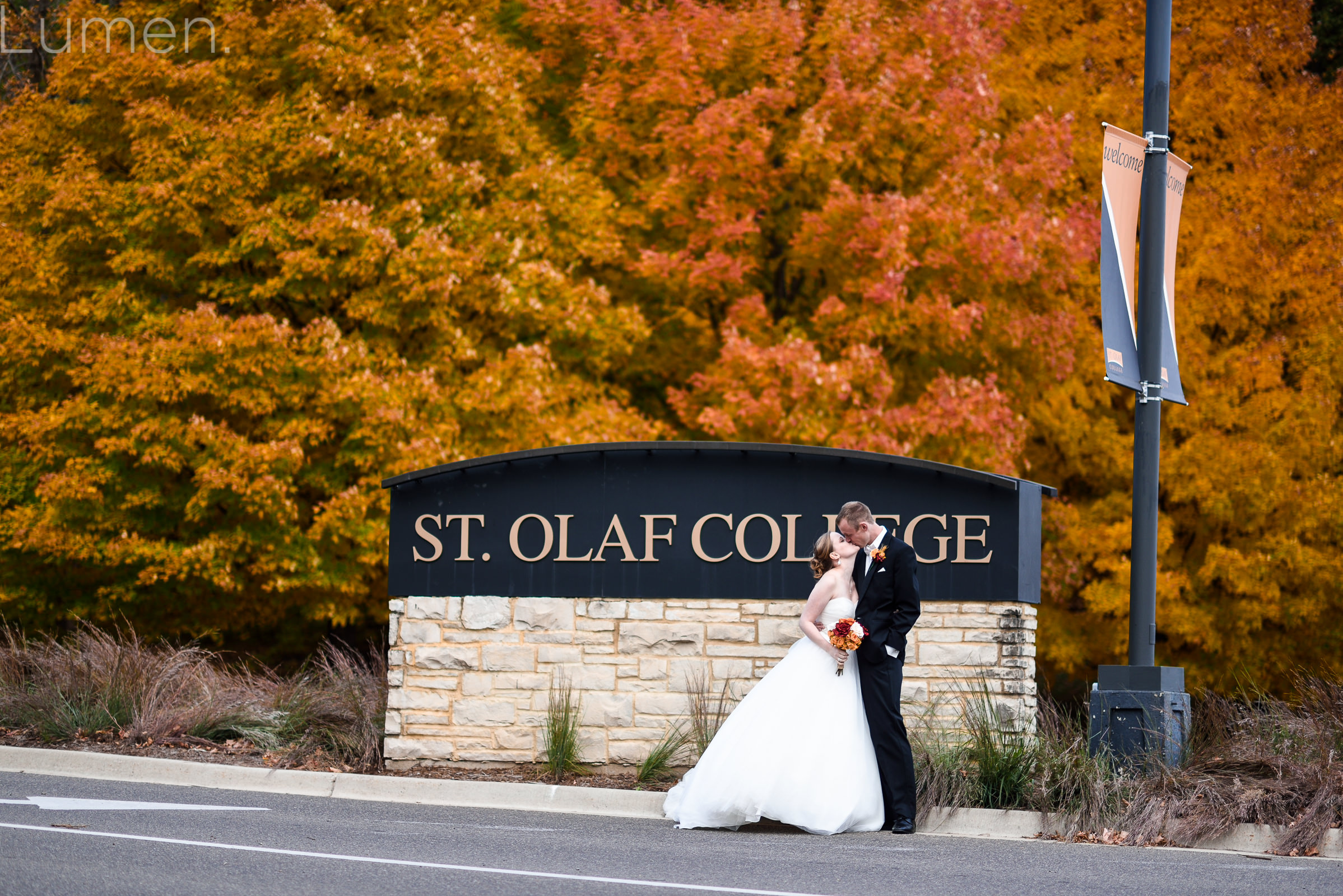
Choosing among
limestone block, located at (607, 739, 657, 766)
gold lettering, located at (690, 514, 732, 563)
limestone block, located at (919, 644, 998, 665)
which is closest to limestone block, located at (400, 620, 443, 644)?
limestone block, located at (607, 739, 657, 766)

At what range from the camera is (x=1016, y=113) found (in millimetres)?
19344

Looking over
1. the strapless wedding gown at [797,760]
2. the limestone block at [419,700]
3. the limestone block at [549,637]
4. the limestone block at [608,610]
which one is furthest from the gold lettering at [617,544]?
the strapless wedding gown at [797,760]

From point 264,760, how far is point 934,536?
17.4 ft

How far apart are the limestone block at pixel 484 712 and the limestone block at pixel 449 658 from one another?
0.89 feet

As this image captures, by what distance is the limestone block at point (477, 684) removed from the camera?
11188 millimetres

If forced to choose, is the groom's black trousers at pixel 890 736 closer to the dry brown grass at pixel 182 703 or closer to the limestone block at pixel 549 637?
the limestone block at pixel 549 637

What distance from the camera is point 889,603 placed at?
8.91 meters

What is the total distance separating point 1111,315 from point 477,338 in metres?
9.62

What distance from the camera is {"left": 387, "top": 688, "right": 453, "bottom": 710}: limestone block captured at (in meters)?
11.2

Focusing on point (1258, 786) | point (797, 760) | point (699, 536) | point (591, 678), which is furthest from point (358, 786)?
point (1258, 786)

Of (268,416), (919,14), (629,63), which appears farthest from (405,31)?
(919,14)

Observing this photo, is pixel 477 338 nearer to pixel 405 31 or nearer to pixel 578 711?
pixel 405 31

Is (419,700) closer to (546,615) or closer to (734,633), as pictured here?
(546,615)

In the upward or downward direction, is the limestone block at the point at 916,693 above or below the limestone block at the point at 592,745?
above
